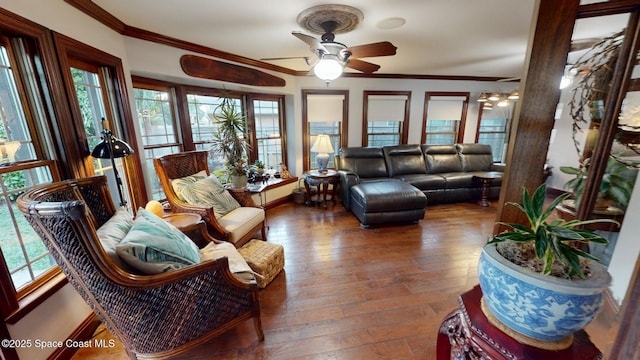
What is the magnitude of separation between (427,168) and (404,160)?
0.48m

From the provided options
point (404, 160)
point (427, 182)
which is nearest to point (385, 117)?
point (404, 160)

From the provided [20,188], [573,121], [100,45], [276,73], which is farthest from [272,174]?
[573,121]

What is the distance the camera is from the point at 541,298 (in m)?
0.63

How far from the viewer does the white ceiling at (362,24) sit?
1.77m

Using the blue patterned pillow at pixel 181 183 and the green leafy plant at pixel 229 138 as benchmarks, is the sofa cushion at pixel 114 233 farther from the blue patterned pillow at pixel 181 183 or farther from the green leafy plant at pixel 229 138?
the green leafy plant at pixel 229 138

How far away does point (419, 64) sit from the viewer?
145 inches

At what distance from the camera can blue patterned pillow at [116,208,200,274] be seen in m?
1.12

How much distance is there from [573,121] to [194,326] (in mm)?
2053

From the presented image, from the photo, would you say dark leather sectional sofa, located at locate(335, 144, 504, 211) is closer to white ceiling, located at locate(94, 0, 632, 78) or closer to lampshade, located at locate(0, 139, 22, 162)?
white ceiling, located at locate(94, 0, 632, 78)

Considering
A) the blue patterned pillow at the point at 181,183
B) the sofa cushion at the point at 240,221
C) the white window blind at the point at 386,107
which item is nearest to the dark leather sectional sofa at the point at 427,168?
the white window blind at the point at 386,107

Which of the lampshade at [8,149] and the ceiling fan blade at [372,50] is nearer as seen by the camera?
the lampshade at [8,149]

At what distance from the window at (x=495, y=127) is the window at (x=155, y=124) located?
5733 millimetres

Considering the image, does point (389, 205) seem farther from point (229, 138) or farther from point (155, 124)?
point (155, 124)

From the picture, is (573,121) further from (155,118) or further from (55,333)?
(155,118)
